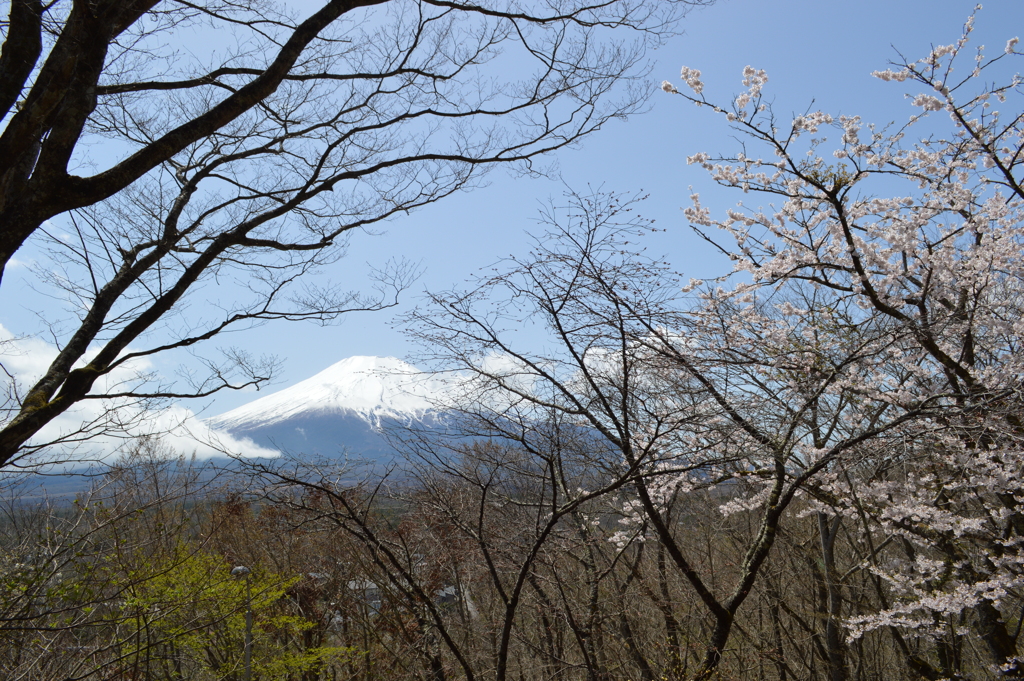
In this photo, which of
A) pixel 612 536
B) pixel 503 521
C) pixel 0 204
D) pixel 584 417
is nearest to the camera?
pixel 0 204

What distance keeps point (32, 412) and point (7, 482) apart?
40.2 inches

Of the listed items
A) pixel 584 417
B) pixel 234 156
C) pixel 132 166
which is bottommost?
pixel 584 417

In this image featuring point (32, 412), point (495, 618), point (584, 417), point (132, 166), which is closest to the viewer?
point (132, 166)

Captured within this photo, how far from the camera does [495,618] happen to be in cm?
1023

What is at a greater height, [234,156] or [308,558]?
[234,156]

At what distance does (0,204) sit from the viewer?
2.51 m

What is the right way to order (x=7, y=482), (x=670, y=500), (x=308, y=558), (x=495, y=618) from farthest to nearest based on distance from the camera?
(x=495, y=618)
(x=308, y=558)
(x=670, y=500)
(x=7, y=482)

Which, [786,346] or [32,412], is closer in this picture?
[32,412]

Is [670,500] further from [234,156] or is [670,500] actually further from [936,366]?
[234,156]

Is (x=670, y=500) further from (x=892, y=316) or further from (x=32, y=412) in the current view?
(x=32, y=412)

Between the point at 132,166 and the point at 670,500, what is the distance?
5877 millimetres

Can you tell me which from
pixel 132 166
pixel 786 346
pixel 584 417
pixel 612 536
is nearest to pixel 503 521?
pixel 584 417

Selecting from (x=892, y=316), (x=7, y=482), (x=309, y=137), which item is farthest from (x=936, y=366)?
(x=7, y=482)

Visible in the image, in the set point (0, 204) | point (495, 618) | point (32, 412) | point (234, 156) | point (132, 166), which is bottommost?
point (495, 618)
